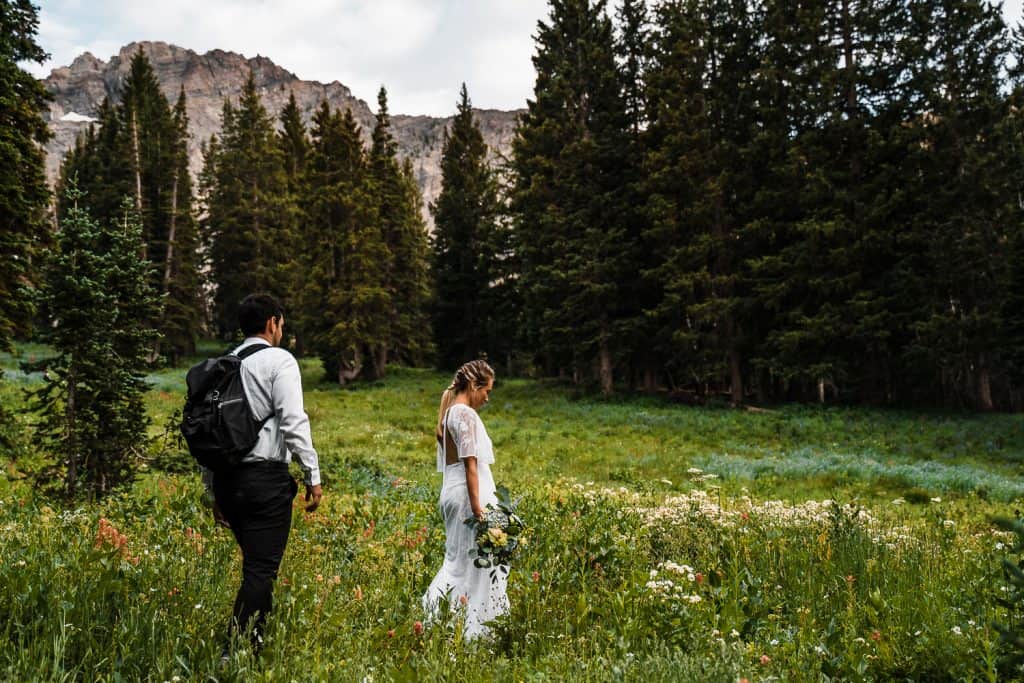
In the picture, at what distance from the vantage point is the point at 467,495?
16.5 feet

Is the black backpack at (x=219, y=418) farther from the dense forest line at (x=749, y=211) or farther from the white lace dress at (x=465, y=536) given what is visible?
the dense forest line at (x=749, y=211)

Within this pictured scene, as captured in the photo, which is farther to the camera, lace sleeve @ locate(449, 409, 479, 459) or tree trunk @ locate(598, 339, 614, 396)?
tree trunk @ locate(598, 339, 614, 396)

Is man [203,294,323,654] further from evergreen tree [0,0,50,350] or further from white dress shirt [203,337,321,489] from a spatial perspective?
evergreen tree [0,0,50,350]

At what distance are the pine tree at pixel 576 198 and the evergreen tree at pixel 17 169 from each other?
64.7ft

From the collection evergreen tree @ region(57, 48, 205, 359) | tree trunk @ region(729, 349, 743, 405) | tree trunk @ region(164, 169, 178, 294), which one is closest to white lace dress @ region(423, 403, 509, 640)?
tree trunk @ region(729, 349, 743, 405)

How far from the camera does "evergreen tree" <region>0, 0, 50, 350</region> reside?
43.0 ft

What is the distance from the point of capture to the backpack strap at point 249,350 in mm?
3994

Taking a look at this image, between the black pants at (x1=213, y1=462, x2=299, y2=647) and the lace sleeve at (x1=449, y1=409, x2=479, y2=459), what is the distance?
4.75 feet

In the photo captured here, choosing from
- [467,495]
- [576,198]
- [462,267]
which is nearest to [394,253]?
[462,267]

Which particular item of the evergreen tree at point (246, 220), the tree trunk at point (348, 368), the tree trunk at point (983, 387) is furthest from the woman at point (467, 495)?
the evergreen tree at point (246, 220)

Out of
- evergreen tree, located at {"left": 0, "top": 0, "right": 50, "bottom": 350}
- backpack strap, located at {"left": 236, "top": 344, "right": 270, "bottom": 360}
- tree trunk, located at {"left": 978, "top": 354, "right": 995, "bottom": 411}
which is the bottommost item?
tree trunk, located at {"left": 978, "top": 354, "right": 995, "bottom": 411}

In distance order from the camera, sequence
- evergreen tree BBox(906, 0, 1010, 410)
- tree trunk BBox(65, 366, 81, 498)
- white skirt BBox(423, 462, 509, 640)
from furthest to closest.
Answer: evergreen tree BBox(906, 0, 1010, 410) → tree trunk BBox(65, 366, 81, 498) → white skirt BBox(423, 462, 509, 640)

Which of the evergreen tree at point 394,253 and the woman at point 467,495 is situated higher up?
the evergreen tree at point 394,253

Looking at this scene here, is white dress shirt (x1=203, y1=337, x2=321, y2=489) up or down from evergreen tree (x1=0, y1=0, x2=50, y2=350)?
down
